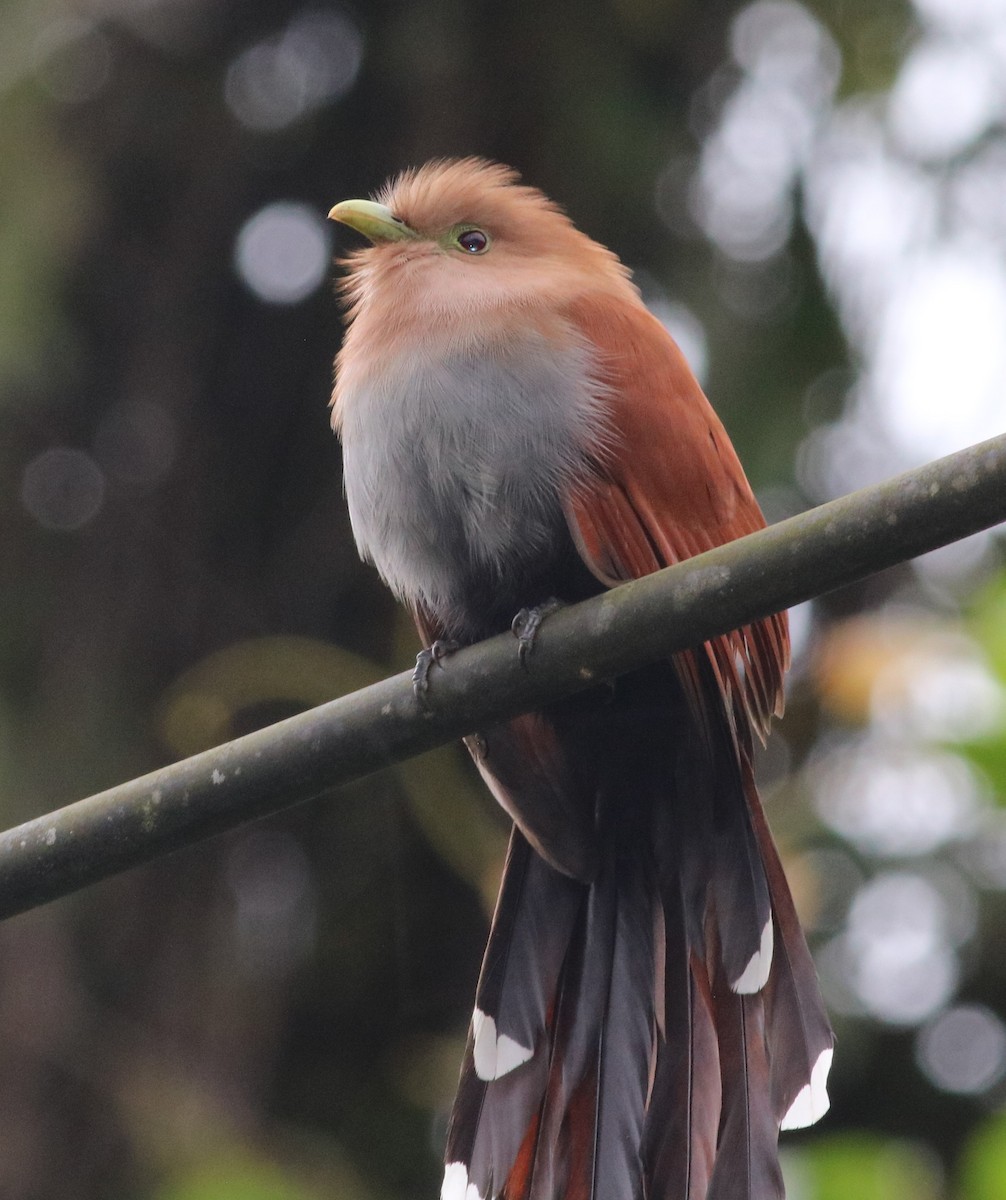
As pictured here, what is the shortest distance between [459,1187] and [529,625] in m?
0.98

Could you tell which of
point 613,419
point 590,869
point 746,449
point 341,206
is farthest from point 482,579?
point 746,449

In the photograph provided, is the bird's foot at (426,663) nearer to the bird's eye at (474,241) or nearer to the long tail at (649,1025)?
the long tail at (649,1025)

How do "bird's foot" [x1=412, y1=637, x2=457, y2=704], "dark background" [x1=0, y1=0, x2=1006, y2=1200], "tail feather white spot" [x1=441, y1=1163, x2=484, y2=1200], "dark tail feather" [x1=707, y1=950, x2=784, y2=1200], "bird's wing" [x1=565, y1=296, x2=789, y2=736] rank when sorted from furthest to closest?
"dark background" [x1=0, y1=0, x2=1006, y2=1200] < "bird's wing" [x1=565, y1=296, x2=789, y2=736] < "tail feather white spot" [x1=441, y1=1163, x2=484, y2=1200] < "dark tail feather" [x1=707, y1=950, x2=784, y2=1200] < "bird's foot" [x1=412, y1=637, x2=457, y2=704]

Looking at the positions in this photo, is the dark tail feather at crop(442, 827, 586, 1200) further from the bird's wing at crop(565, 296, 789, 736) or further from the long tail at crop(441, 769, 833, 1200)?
the bird's wing at crop(565, 296, 789, 736)

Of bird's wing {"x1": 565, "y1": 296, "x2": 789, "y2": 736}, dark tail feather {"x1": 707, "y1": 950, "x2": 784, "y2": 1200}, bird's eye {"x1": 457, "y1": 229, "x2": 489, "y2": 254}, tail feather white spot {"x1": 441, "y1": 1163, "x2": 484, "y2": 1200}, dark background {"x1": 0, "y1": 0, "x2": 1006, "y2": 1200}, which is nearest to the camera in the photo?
dark tail feather {"x1": 707, "y1": 950, "x2": 784, "y2": 1200}

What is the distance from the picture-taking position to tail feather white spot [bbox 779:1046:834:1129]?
8.48 ft

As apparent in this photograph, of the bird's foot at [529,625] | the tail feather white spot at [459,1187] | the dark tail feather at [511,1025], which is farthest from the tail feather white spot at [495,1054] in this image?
the bird's foot at [529,625]

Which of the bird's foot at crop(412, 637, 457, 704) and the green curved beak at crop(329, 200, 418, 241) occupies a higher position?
the green curved beak at crop(329, 200, 418, 241)

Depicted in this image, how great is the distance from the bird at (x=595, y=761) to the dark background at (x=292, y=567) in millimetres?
1467

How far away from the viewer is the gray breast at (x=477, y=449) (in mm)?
2846

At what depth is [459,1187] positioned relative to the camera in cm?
270

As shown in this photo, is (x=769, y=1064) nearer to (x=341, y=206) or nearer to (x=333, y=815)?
(x=341, y=206)

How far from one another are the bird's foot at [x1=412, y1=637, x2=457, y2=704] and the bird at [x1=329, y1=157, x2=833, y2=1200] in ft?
0.06

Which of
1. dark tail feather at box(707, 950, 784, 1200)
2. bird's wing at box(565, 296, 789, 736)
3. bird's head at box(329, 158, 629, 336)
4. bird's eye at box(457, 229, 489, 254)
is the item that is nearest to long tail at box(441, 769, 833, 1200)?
dark tail feather at box(707, 950, 784, 1200)
